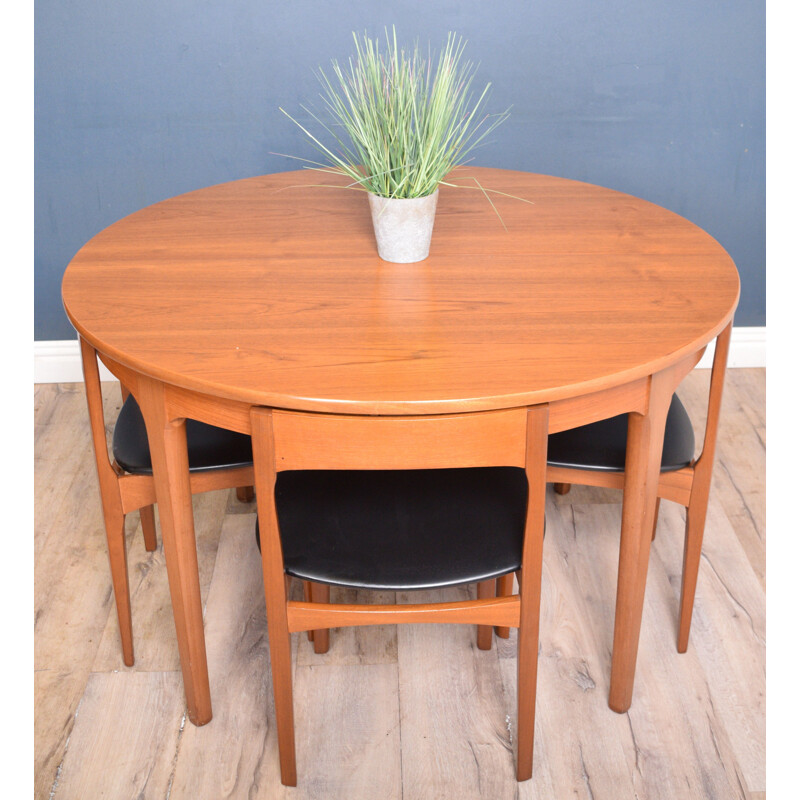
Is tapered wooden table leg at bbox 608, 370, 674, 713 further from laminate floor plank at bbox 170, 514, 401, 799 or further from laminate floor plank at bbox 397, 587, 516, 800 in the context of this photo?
laminate floor plank at bbox 170, 514, 401, 799

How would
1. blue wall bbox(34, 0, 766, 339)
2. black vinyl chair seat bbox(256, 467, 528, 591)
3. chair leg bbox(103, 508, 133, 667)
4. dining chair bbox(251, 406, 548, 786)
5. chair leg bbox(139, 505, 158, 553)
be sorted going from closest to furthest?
dining chair bbox(251, 406, 548, 786)
black vinyl chair seat bbox(256, 467, 528, 591)
chair leg bbox(103, 508, 133, 667)
chair leg bbox(139, 505, 158, 553)
blue wall bbox(34, 0, 766, 339)

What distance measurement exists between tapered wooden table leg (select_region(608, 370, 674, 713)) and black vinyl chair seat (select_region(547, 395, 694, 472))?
0.09 metres

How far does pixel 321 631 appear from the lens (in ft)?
5.59

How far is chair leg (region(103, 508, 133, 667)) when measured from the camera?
161cm

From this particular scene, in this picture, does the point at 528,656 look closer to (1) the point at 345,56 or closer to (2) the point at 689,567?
(2) the point at 689,567

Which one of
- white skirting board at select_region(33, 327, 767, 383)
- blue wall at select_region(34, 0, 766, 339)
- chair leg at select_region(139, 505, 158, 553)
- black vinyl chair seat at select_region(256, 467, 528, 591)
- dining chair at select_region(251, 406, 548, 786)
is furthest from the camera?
white skirting board at select_region(33, 327, 767, 383)

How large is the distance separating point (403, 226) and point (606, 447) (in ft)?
1.71

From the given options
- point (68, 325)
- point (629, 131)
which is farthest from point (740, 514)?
point (68, 325)

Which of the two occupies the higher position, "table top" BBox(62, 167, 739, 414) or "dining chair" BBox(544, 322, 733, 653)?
"table top" BBox(62, 167, 739, 414)

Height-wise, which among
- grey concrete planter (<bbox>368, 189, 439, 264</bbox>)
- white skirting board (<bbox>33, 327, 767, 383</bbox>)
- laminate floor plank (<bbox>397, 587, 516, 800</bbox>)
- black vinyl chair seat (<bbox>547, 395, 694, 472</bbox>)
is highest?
grey concrete planter (<bbox>368, 189, 439, 264</bbox>)

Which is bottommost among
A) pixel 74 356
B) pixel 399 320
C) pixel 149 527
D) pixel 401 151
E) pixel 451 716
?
pixel 451 716

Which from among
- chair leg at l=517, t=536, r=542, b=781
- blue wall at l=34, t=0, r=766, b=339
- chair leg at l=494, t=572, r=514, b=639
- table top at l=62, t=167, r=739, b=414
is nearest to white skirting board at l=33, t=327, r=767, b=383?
blue wall at l=34, t=0, r=766, b=339

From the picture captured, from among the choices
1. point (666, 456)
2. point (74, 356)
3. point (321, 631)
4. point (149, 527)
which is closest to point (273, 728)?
point (321, 631)

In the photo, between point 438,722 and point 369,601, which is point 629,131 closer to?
point 369,601
